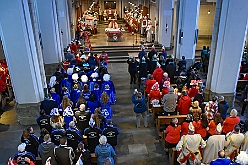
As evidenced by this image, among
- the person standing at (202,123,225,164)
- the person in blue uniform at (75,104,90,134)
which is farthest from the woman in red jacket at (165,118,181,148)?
the person in blue uniform at (75,104,90,134)

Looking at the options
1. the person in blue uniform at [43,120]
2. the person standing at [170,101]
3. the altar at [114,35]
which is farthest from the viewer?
the altar at [114,35]

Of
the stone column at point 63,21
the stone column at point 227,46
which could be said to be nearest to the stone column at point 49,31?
the stone column at point 63,21

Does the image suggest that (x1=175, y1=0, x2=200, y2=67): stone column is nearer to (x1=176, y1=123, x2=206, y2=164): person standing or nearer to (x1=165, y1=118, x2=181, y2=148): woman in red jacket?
(x1=165, y1=118, x2=181, y2=148): woman in red jacket

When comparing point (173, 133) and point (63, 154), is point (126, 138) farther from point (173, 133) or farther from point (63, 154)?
point (63, 154)

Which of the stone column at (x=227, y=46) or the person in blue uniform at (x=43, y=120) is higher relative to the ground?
the stone column at (x=227, y=46)

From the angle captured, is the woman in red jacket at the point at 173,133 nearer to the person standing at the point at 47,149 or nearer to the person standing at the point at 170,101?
the person standing at the point at 170,101

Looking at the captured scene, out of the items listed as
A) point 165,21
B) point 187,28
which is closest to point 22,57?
point 187,28

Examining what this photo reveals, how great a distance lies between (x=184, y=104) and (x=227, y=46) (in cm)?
247

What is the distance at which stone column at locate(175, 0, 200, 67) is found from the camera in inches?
440

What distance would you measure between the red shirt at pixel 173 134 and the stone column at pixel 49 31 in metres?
8.00

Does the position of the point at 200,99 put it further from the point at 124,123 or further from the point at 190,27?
the point at 190,27

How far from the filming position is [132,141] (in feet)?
23.2

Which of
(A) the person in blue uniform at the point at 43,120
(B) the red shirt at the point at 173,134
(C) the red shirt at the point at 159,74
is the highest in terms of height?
(C) the red shirt at the point at 159,74

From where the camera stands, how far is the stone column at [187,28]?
36.7 ft
